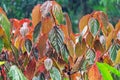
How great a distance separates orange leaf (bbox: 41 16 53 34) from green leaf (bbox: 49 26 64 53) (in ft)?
0.06

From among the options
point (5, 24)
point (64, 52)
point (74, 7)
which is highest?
point (5, 24)

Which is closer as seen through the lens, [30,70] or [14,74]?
[14,74]

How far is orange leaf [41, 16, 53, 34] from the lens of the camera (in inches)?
52.5

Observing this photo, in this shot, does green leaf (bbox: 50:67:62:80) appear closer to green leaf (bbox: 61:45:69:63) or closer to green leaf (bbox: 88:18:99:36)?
green leaf (bbox: 61:45:69:63)

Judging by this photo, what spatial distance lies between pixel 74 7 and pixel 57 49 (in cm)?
988

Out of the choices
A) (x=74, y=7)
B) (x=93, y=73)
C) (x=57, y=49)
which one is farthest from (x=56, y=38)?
(x=74, y=7)

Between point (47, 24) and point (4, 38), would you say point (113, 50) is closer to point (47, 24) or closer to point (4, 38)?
point (47, 24)

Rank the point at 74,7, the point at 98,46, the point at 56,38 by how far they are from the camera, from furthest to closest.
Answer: the point at 74,7 < the point at 98,46 < the point at 56,38

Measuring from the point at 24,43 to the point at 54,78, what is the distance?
15 cm

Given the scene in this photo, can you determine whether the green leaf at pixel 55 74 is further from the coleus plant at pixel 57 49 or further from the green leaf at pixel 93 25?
the green leaf at pixel 93 25

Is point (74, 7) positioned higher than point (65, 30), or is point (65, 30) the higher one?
point (65, 30)

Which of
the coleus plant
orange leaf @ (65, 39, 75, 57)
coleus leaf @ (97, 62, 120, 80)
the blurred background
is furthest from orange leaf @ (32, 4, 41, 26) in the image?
the blurred background

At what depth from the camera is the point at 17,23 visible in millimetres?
1612

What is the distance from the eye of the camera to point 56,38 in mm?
1318
